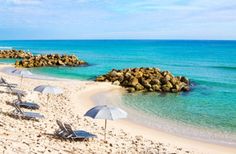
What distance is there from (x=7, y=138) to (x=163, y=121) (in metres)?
11.8

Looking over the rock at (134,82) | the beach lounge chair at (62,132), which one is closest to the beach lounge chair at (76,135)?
the beach lounge chair at (62,132)

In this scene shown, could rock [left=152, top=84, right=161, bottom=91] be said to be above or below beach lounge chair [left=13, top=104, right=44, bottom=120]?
below

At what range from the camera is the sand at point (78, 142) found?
12.9 m

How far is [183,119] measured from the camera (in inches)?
913

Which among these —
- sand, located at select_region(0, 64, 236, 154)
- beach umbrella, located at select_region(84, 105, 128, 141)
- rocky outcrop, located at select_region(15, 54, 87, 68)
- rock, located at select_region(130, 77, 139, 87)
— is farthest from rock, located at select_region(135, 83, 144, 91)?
rocky outcrop, located at select_region(15, 54, 87, 68)

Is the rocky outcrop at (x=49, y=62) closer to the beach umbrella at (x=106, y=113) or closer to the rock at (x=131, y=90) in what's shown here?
the rock at (x=131, y=90)

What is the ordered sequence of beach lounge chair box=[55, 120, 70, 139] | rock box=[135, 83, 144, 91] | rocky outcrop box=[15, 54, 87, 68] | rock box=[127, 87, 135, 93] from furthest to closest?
rocky outcrop box=[15, 54, 87, 68] < rock box=[135, 83, 144, 91] < rock box=[127, 87, 135, 93] < beach lounge chair box=[55, 120, 70, 139]

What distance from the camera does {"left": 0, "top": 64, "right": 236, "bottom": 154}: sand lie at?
12869 millimetres

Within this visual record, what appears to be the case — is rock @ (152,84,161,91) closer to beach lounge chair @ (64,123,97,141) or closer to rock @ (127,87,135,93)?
rock @ (127,87,135,93)

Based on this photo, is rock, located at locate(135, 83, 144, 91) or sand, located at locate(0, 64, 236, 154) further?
rock, located at locate(135, 83, 144, 91)

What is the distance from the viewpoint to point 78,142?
14883 millimetres

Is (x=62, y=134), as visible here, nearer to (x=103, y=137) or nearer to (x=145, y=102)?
(x=103, y=137)

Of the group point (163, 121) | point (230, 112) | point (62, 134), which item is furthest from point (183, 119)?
point (62, 134)

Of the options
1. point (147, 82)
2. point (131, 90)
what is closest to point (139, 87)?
point (131, 90)
